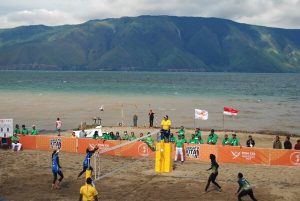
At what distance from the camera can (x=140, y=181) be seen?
62.5 ft

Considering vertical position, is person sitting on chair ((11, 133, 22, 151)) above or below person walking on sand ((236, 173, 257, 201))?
above

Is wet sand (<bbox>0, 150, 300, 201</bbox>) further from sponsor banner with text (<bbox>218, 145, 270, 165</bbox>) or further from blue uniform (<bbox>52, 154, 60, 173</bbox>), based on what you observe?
blue uniform (<bbox>52, 154, 60, 173</bbox>)

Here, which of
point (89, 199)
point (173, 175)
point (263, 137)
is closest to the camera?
point (89, 199)

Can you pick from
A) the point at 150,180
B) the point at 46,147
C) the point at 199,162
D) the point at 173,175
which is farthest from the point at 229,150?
the point at 46,147

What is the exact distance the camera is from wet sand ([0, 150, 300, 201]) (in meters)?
17.0

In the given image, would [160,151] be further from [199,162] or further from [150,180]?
[199,162]

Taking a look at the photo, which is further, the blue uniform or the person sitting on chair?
the person sitting on chair

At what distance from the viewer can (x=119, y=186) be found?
1827cm

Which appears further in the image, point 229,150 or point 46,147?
point 46,147

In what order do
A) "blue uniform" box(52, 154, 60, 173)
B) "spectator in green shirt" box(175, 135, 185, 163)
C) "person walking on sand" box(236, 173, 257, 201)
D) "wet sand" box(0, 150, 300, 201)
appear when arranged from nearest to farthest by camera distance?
"person walking on sand" box(236, 173, 257, 201)
"wet sand" box(0, 150, 300, 201)
"blue uniform" box(52, 154, 60, 173)
"spectator in green shirt" box(175, 135, 185, 163)

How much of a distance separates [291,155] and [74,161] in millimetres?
11312

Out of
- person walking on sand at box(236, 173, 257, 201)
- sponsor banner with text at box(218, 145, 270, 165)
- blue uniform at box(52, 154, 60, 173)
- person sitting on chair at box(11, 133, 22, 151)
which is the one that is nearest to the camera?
person walking on sand at box(236, 173, 257, 201)

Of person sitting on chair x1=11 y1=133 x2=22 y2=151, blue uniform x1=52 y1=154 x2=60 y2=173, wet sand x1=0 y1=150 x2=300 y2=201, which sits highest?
person sitting on chair x1=11 y1=133 x2=22 y2=151

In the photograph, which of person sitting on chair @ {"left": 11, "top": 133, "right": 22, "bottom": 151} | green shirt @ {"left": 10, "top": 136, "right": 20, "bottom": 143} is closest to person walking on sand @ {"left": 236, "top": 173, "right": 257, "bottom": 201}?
person sitting on chair @ {"left": 11, "top": 133, "right": 22, "bottom": 151}
